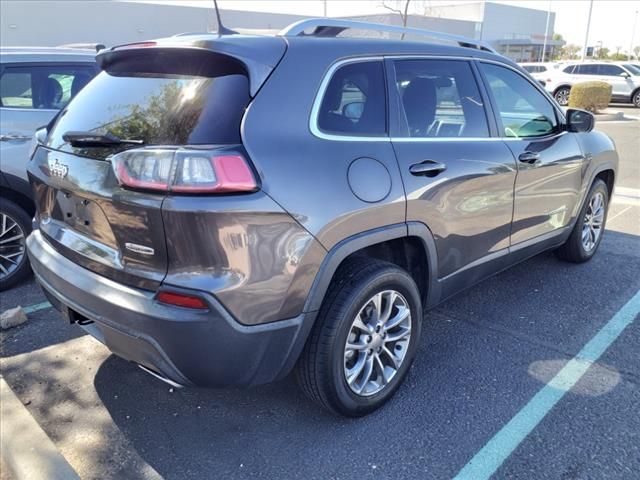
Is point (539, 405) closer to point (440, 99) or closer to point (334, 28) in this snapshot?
point (440, 99)

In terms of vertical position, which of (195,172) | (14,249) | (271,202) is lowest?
(14,249)

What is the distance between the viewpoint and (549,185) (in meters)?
3.92

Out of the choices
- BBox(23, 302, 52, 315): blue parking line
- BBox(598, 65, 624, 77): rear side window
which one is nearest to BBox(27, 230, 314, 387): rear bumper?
BBox(23, 302, 52, 315): blue parking line

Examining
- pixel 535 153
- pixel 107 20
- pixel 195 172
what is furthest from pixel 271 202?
pixel 107 20

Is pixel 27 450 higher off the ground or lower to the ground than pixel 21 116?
lower

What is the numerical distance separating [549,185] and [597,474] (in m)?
2.11

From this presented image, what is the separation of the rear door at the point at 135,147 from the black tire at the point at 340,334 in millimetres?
781

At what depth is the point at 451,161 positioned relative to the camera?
301 centimetres

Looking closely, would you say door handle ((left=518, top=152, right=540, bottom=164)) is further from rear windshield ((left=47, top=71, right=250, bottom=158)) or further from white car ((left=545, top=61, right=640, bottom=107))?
white car ((left=545, top=61, right=640, bottom=107))

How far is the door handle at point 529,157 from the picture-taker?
3570 millimetres

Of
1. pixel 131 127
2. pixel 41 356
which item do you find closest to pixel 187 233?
pixel 131 127

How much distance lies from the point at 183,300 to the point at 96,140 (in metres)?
0.87

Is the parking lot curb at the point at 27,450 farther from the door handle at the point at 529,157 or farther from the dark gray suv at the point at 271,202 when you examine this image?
the door handle at the point at 529,157

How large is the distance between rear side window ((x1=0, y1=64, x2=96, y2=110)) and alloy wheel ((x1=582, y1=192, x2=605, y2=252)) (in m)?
4.59
